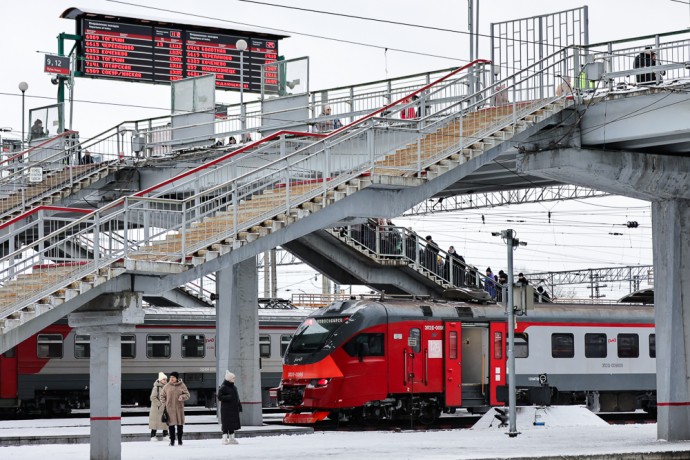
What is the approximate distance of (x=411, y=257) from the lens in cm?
4381

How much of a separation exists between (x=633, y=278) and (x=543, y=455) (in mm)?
39067

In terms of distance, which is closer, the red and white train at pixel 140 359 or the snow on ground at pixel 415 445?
the snow on ground at pixel 415 445

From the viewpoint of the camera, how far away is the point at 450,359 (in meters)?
38.3

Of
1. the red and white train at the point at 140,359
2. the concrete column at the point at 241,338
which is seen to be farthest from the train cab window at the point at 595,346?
the red and white train at the point at 140,359

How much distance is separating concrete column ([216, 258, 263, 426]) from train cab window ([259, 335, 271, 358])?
433 inches

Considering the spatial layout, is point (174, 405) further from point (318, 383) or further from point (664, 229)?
point (664, 229)

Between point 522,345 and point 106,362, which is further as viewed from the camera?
point 522,345

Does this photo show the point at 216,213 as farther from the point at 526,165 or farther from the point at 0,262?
the point at 526,165

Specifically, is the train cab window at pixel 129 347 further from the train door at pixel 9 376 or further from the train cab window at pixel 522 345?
the train cab window at pixel 522 345

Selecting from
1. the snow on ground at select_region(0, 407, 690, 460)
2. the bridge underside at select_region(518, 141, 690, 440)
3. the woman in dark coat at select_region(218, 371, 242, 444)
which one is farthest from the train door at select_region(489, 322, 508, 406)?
the woman in dark coat at select_region(218, 371, 242, 444)

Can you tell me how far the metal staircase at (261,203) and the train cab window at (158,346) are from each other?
13143 mm

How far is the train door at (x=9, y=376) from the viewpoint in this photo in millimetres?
42406

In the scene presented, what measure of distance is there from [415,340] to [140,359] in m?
11.4

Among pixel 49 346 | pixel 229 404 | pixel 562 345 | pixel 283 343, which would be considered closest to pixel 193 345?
pixel 283 343
